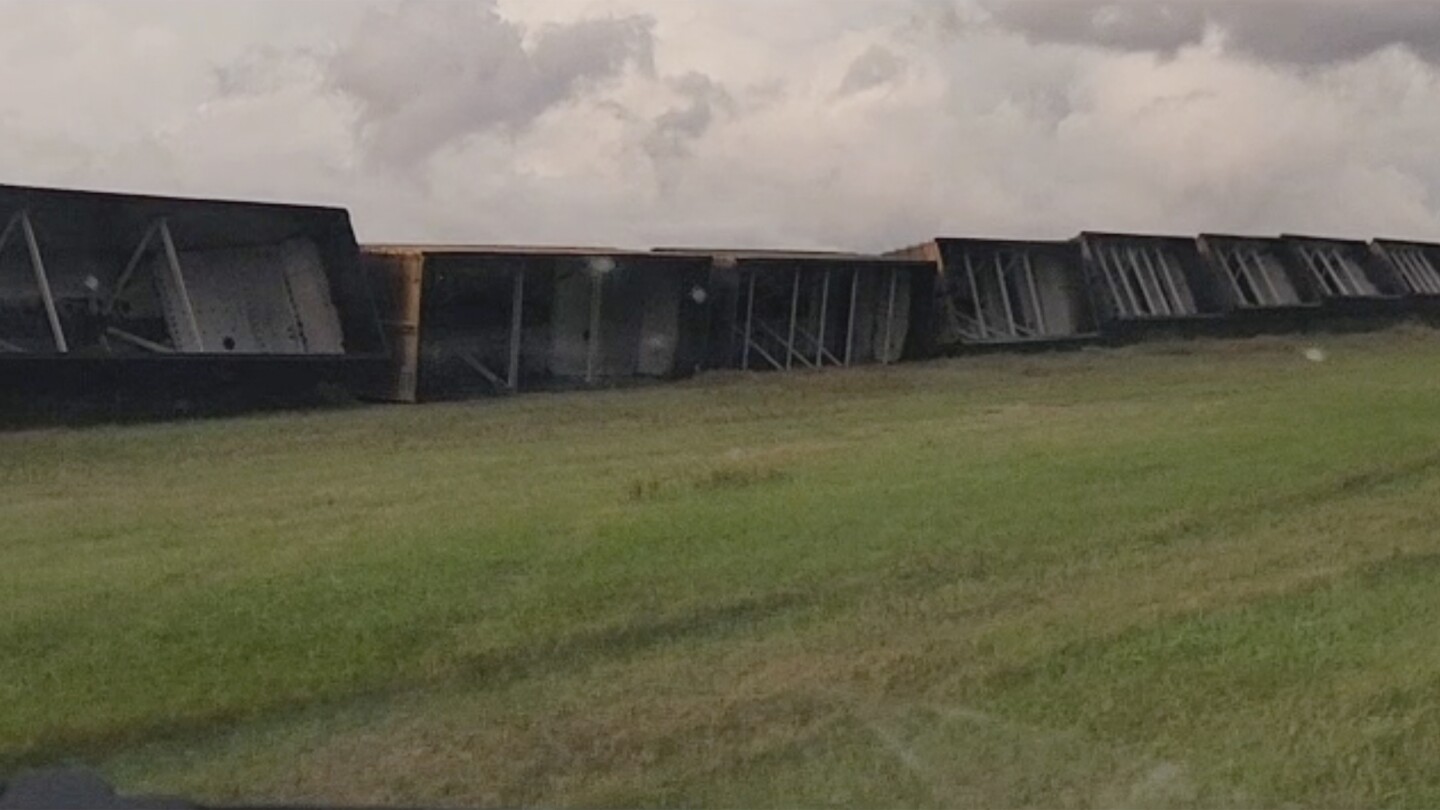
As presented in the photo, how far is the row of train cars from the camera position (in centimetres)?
1886

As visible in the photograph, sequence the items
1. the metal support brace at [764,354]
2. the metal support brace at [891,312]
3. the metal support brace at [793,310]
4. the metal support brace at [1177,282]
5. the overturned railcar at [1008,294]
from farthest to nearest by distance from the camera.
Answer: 1. the metal support brace at [1177,282]
2. the overturned railcar at [1008,294]
3. the metal support brace at [891,312]
4. the metal support brace at [793,310]
5. the metal support brace at [764,354]

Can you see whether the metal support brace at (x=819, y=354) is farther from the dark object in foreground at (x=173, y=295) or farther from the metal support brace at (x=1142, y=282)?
the dark object in foreground at (x=173, y=295)

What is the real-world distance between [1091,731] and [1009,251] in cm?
2378

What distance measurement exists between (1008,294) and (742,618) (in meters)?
21.8

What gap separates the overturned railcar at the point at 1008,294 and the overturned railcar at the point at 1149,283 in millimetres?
337

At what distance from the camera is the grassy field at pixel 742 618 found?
20.9ft

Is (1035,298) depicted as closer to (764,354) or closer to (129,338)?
(764,354)

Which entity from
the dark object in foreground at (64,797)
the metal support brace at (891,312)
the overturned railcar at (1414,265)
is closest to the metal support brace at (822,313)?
the metal support brace at (891,312)

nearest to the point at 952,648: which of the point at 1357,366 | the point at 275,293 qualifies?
the point at 275,293

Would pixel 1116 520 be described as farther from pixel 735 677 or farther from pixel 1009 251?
pixel 1009 251

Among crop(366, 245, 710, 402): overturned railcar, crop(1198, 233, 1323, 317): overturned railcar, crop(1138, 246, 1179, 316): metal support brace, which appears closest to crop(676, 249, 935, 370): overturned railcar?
crop(366, 245, 710, 402): overturned railcar

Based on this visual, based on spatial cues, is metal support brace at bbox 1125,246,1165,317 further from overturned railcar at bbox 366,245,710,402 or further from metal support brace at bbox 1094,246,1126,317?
overturned railcar at bbox 366,245,710,402

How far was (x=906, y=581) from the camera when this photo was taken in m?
9.45

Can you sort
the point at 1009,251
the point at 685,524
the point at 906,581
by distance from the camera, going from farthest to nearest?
the point at 1009,251 < the point at 685,524 < the point at 906,581
